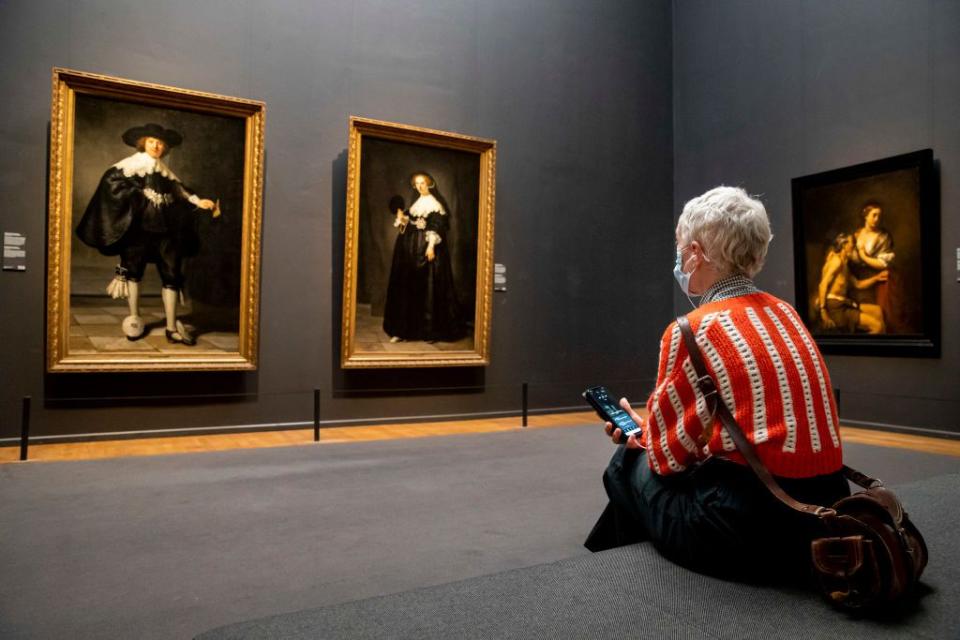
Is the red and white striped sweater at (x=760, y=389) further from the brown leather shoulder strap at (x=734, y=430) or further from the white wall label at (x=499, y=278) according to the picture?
the white wall label at (x=499, y=278)

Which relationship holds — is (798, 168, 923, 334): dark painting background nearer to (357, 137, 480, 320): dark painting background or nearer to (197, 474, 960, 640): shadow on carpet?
(357, 137, 480, 320): dark painting background

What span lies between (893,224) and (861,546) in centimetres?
807

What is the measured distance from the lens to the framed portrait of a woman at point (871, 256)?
891cm

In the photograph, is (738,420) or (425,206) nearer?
(738,420)

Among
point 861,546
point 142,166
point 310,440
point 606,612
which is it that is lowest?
point 310,440

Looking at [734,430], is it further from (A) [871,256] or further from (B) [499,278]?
(B) [499,278]

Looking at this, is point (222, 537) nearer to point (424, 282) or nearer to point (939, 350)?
point (424, 282)

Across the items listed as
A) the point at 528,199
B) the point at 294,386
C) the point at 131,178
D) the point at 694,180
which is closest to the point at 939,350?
the point at 694,180

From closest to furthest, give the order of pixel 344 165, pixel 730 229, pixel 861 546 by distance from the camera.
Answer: pixel 861 546, pixel 730 229, pixel 344 165

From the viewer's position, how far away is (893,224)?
925 centimetres

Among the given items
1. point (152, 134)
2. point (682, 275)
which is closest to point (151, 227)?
point (152, 134)

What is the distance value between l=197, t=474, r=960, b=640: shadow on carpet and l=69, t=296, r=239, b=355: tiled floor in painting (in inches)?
249

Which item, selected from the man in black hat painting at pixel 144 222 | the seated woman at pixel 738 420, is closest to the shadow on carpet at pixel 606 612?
the seated woman at pixel 738 420

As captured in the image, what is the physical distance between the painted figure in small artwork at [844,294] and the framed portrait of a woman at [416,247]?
5.01 m
